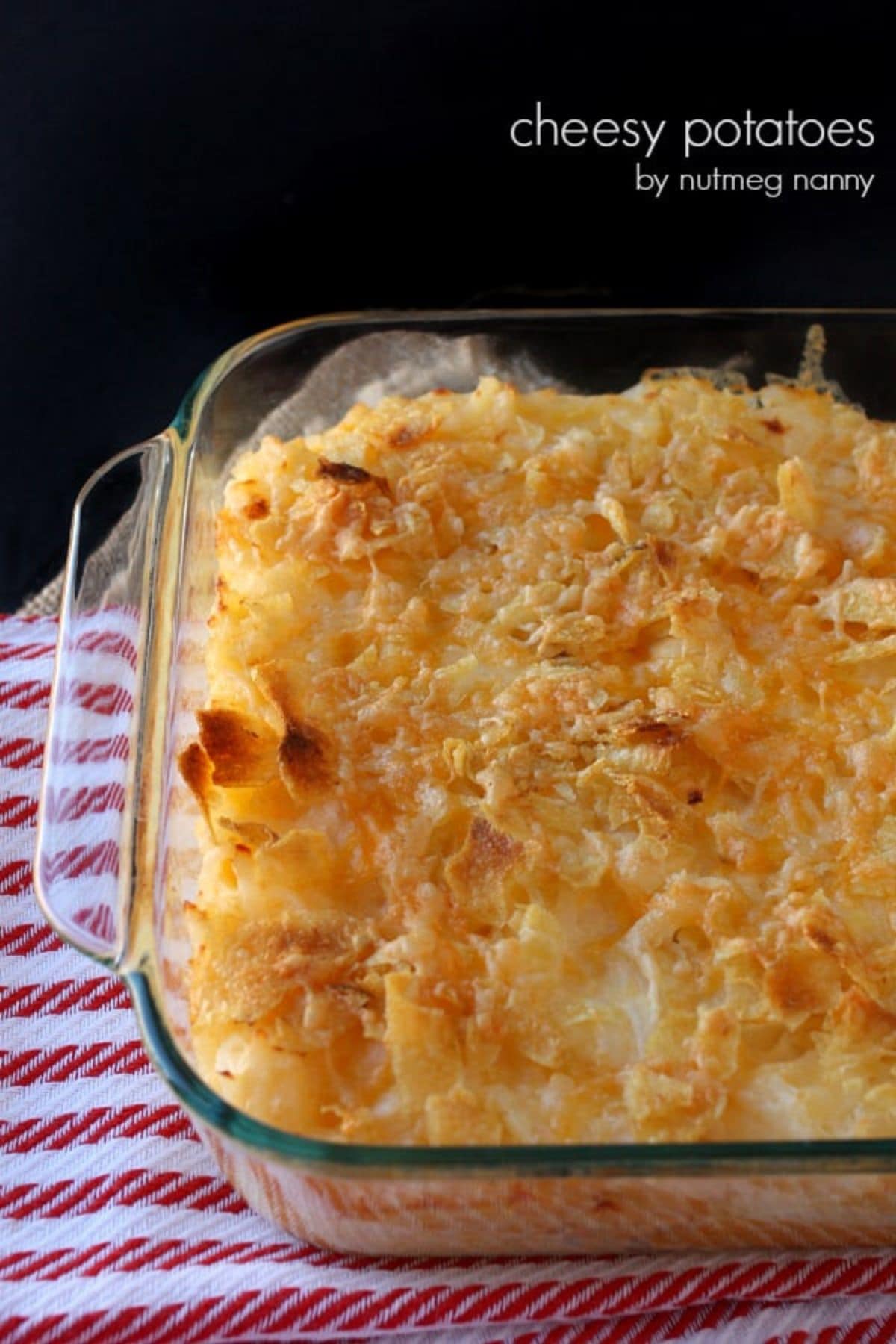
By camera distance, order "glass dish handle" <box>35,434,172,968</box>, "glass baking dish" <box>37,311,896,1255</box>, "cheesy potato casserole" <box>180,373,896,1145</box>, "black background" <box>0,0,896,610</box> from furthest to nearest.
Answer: "black background" <box>0,0,896,610</box>, "glass dish handle" <box>35,434,172,968</box>, "cheesy potato casserole" <box>180,373,896,1145</box>, "glass baking dish" <box>37,311,896,1255</box>

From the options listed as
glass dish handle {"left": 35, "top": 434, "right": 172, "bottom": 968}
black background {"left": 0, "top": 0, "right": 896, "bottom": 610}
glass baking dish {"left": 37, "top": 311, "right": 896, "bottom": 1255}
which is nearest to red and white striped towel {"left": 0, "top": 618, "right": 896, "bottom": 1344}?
glass baking dish {"left": 37, "top": 311, "right": 896, "bottom": 1255}

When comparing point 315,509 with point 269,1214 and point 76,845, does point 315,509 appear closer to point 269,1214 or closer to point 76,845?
point 76,845

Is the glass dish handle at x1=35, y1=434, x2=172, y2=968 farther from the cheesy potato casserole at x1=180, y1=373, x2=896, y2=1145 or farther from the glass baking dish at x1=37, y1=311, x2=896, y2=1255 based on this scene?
the cheesy potato casserole at x1=180, y1=373, x2=896, y2=1145

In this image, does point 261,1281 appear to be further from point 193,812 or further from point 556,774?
point 556,774

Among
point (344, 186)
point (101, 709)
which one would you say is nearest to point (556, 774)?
point (101, 709)

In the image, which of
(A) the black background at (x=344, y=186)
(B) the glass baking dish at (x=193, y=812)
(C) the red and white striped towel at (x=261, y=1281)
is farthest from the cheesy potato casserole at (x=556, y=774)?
(A) the black background at (x=344, y=186)

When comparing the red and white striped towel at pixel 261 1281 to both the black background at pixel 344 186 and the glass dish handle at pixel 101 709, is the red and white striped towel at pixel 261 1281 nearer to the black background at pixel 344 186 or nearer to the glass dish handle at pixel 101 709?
the glass dish handle at pixel 101 709
